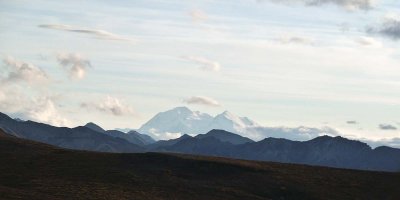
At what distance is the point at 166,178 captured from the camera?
113688 millimetres

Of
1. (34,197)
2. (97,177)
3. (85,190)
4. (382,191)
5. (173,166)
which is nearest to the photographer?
(34,197)

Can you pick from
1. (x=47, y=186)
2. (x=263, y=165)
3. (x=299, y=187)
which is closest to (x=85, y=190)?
(x=47, y=186)

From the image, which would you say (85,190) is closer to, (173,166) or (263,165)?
(173,166)

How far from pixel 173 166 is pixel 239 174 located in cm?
1276

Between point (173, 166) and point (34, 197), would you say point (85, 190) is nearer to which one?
point (34, 197)

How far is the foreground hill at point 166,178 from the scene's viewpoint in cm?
9826

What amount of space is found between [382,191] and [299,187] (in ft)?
51.5

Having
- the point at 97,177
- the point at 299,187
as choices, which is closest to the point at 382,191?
the point at 299,187

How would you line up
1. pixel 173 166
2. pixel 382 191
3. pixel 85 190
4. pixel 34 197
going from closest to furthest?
pixel 34 197 → pixel 85 190 → pixel 382 191 → pixel 173 166

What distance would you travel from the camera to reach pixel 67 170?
112250 millimetres

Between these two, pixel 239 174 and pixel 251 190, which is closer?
→ pixel 251 190

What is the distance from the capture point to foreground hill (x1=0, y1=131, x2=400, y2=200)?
98.3 m

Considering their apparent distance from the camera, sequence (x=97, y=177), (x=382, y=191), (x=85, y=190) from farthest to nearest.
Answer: (x=382, y=191) → (x=97, y=177) → (x=85, y=190)

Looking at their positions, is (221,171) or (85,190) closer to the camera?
(85,190)
